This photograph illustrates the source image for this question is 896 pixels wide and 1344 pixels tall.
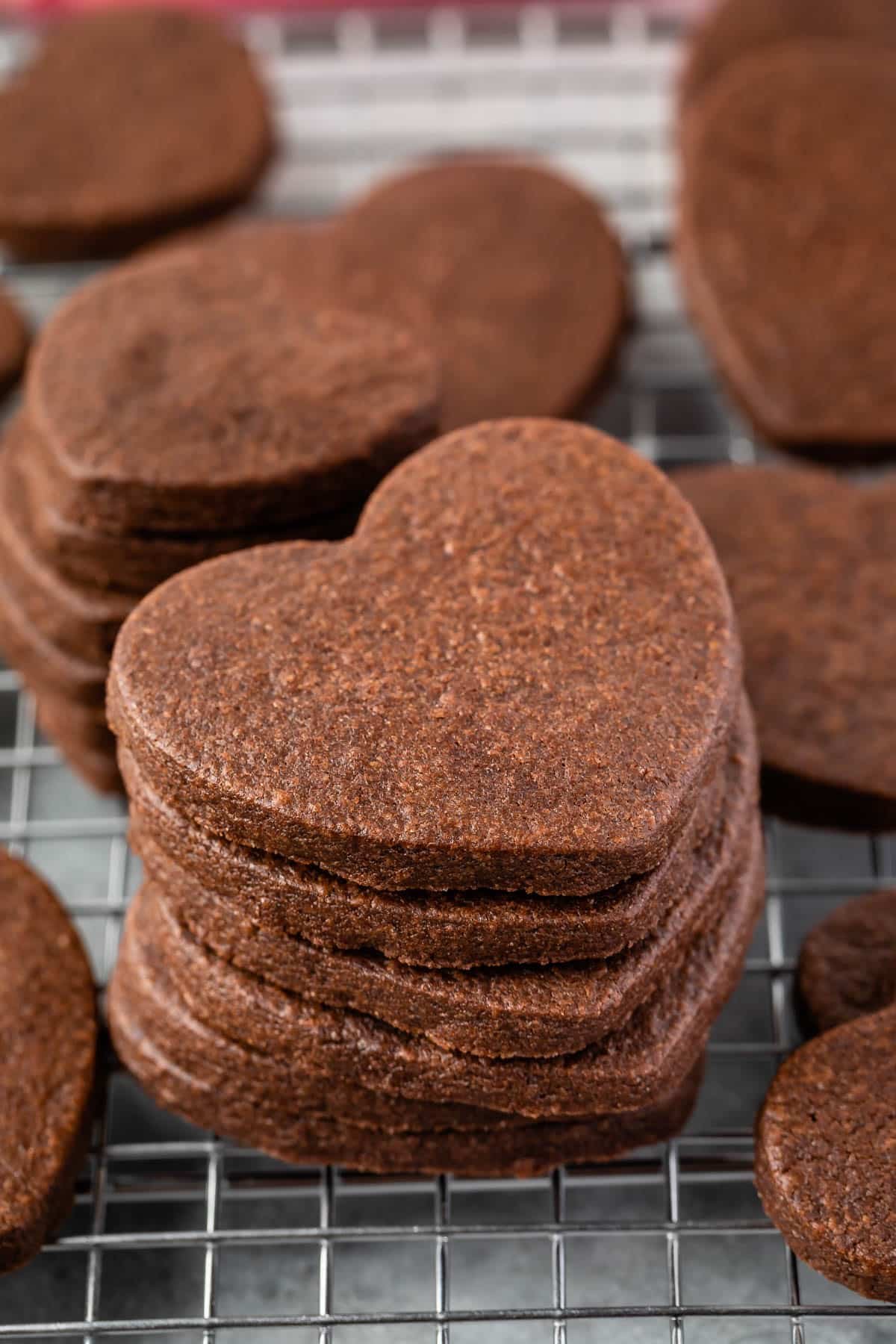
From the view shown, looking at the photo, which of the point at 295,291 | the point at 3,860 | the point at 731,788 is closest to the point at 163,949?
the point at 3,860

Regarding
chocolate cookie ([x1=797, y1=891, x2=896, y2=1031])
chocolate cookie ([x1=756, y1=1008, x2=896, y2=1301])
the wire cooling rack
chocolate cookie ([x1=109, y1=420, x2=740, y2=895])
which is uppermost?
chocolate cookie ([x1=109, y1=420, x2=740, y2=895])

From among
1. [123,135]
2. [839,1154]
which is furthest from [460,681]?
[123,135]

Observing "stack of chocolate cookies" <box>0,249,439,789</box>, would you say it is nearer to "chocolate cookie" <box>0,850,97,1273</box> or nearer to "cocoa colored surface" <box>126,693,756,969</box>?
"chocolate cookie" <box>0,850,97,1273</box>

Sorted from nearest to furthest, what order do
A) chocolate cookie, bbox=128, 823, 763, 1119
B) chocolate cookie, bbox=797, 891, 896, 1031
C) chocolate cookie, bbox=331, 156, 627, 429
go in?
1. chocolate cookie, bbox=128, 823, 763, 1119
2. chocolate cookie, bbox=797, 891, 896, 1031
3. chocolate cookie, bbox=331, 156, 627, 429

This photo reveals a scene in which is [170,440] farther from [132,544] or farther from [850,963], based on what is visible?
[850,963]

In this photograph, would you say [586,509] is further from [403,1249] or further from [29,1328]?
[29,1328]

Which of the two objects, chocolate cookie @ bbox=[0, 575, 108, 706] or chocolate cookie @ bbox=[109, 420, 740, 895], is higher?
chocolate cookie @ bbox=[109, 420, 740, 895]

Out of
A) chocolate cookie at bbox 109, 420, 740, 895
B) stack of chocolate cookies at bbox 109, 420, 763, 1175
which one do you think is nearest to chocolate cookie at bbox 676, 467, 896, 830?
stack of chocolate cookies at bbox 109, 420, 763, 1175

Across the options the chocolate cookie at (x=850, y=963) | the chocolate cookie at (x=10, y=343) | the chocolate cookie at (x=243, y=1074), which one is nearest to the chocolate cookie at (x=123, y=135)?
the chocolate cookie at (x=10, y=343)
